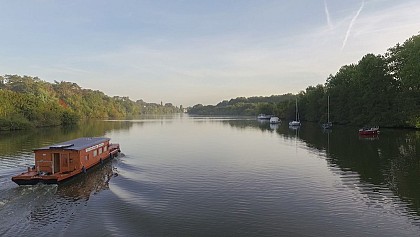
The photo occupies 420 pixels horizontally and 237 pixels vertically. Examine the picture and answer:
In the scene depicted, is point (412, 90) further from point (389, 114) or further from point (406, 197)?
point (406, 197)

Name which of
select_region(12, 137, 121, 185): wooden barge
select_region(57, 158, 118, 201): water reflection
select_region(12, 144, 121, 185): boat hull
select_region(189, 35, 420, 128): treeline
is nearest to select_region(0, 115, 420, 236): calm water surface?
select_region(57, 158, 118, 201): water reflection

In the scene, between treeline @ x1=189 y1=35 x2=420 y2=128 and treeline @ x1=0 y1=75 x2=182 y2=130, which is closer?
treeline @ x1=189 y1=35 x2=420 y2=128

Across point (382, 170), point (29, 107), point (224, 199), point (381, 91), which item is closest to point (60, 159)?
point (224, 199)

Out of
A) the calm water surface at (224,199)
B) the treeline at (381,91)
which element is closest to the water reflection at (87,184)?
the calm water surface at (224,199)

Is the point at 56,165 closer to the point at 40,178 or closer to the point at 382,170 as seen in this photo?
the point at 40,178

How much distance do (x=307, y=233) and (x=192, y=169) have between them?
55.5 feet

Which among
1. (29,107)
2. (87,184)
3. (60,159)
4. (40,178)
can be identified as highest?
(29,107)

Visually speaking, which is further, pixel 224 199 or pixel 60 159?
pixel 60 159

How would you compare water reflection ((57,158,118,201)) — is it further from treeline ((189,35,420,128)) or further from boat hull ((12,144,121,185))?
treeline ((189,35,420,128))

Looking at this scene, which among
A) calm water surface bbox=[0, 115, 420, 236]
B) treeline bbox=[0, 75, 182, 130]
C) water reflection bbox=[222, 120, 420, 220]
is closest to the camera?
calm water surface bbox=[0, 115, 420, 236]

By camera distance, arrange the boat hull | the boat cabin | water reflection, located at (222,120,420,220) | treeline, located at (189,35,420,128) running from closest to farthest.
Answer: water reflection, located at (222,120,420,220) < the boat hull < the boat cabin < treeline, located at (189,35,420,128)

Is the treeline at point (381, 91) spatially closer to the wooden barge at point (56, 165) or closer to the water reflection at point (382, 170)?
the water reflection at point (382, 170)

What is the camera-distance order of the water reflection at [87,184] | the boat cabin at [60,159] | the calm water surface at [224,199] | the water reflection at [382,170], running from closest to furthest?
1. the calm water surface at [224,199]
2. the water reflection at [382,170]
3. the water reflection at [87,184]
4. the boat cabin at [60,159]

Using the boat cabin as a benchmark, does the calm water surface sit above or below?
below
